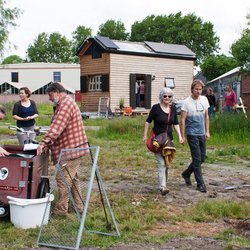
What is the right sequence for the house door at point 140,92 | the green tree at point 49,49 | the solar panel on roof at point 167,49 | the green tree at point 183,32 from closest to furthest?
the house door at point 140,92 → the solar panel on roof at point 167,49 → the green tree at point 183,32 → the green tree at point 49,49

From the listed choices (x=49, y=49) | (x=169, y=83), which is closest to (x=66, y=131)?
(x=169, y=83)

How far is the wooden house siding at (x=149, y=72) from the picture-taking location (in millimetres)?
31438

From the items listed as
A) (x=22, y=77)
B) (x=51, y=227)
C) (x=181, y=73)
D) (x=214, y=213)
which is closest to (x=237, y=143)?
(x=214, y=213)

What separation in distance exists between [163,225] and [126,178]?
332 centimetres

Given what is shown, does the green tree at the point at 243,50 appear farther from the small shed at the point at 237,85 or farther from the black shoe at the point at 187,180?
the small shed at the point at 237,85

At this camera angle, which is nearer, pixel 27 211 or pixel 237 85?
pixel 27 211

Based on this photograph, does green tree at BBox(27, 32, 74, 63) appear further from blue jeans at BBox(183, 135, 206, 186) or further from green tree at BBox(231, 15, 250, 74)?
blue jeans at BBox(183, 135, 206, 186)

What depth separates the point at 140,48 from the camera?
33.5 m

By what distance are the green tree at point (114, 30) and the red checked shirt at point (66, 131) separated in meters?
84.4

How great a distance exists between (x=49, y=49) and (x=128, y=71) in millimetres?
77316

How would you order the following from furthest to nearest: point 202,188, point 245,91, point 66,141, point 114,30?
1. point 114,30
2. point 245,91
3. point 202,188
4. point 66,141

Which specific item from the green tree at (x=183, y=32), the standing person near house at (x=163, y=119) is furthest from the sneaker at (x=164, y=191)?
the green tree at (x=183, y=32)

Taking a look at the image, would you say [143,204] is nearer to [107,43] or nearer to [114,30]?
[107,43]

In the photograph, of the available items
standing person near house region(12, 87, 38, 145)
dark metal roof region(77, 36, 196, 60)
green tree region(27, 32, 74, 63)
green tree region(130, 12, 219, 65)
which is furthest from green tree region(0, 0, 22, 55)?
green tree region(27, 32, 74, 63)
